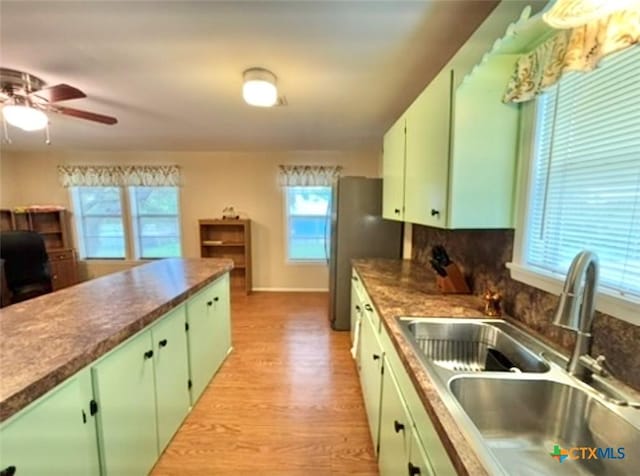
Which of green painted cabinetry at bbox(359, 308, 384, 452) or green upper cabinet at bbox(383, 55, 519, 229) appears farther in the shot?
green painted cabinetry at bbox(359, 308, 384, 452)

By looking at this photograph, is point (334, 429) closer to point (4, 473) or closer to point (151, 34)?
point (4, 473)

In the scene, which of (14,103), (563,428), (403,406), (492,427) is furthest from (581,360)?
(14,103)

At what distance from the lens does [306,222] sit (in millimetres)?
5094

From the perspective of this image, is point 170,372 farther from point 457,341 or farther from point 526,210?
point 526,210

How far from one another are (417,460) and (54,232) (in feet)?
19.9

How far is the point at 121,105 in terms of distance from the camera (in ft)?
9.27

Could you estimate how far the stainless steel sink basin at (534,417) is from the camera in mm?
881

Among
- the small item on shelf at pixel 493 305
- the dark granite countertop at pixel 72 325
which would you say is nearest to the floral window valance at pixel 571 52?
the small item on shelf at pixel 493 305

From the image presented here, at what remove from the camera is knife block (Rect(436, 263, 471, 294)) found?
191 centimetres

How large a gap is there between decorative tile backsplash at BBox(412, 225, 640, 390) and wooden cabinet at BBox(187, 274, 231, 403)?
1.82 m

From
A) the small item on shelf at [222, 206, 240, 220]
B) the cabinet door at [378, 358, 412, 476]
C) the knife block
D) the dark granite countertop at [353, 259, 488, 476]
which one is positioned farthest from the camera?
the small item on shelf at [222, 206, 240, 220]

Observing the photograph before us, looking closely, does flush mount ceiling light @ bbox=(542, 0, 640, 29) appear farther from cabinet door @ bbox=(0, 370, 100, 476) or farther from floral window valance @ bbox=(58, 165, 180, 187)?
floral window valance @ bbox=(58, 165, 180, 187)

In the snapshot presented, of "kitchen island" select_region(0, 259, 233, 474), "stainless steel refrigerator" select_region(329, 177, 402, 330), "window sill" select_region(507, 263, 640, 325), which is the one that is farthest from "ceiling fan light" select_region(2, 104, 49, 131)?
"window sill" select_region(507, 263, 640, 325)

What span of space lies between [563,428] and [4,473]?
162 cm
